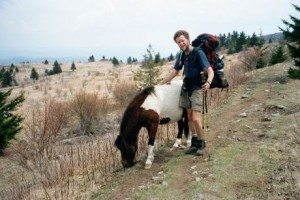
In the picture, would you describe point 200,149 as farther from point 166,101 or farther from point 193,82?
point 193,82

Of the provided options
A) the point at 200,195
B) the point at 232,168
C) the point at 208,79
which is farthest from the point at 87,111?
the point at 200,195

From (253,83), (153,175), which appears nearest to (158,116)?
(153,175)

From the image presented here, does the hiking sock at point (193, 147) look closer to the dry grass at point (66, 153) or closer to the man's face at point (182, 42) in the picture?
the dry grass at point (66, 153)

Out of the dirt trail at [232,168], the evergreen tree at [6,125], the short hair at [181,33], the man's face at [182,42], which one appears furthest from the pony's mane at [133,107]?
the evergreen tree at [6,125]

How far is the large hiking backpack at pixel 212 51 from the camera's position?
6551 mm

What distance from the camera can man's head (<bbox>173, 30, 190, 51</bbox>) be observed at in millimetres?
6211

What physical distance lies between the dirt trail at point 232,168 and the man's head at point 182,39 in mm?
2094

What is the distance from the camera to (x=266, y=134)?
23.6 ft

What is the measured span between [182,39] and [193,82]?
0.85 meters

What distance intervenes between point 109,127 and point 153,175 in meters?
12.4

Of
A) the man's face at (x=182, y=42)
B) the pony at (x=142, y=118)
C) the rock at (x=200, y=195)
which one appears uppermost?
the man's face at (x=182, y=42)

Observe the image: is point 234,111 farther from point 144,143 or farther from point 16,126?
point 16,126

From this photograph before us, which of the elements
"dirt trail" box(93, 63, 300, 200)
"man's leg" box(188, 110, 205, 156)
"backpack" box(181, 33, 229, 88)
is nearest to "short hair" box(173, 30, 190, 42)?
"backpack" box(181, 33, 229, 88)

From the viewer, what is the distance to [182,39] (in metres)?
6.21
